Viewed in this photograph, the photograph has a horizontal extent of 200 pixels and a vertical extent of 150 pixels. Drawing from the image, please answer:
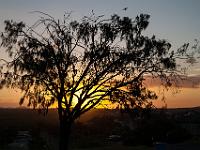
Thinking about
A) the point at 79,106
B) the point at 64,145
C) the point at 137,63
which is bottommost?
the point at 64,145

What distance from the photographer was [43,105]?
28547 millimetres

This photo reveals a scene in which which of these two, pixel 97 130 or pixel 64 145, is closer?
pixel 64 145

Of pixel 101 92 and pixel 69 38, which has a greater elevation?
pixel 69 38

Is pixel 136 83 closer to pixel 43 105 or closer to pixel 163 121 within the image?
pixel 43 105

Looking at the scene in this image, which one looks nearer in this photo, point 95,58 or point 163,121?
point 95,58

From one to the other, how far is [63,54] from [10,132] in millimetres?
53246

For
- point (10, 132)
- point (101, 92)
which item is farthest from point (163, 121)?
point (101, 92)

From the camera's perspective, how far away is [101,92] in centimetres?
2927

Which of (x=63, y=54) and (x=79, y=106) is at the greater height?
(x=63, y=54)

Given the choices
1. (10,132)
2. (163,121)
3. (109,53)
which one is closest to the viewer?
(109,53)

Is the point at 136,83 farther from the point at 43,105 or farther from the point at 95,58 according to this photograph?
the point at 43,105

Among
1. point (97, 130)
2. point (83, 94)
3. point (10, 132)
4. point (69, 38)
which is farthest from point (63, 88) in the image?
point (97, 130)

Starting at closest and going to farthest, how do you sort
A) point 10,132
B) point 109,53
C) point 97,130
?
1. point 109,53
2. point 10,132
3. point 97,130

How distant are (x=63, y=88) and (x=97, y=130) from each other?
6783 cm
